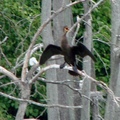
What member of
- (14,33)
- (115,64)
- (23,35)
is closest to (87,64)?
(115,64)

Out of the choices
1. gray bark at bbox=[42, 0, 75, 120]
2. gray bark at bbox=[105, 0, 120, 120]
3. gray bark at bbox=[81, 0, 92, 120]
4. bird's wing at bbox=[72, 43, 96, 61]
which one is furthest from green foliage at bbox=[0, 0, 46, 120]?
bird's wing at bbox=[72, 43, 96, 61]

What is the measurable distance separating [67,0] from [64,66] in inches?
143

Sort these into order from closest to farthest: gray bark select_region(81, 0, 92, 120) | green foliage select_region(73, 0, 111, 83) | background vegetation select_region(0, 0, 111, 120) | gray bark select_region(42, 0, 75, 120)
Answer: gray bark select_region(42, 0, 75, 120) < gray bark select_region(81, 0, 92, 120) < background vegetation select_region(0, 0, 111, 120) < green foliage select_region(73, 0, 111, 83)

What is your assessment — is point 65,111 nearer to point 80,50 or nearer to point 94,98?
point 94,98

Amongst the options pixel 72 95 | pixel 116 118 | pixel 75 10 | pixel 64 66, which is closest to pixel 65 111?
pixel 72 95

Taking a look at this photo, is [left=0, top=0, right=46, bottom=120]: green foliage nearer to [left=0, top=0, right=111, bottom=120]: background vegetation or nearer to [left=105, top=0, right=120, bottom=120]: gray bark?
[left=0, top=0, right=111, bottom=120]: background vegetation

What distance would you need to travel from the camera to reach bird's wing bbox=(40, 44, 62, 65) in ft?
29.2

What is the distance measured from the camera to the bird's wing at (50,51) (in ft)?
29.2

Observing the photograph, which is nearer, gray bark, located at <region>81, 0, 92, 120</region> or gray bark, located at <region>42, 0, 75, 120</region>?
gray bark, located at <region>42, 0, 75, 120</region>

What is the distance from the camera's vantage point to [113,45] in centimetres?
1188

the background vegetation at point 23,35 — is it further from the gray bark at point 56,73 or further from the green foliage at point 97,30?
the gray bark at point 56,73

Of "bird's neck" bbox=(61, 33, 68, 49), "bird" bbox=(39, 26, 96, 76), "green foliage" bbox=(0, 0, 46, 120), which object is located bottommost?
"bird" bbox=(39, 26, 96, 76)

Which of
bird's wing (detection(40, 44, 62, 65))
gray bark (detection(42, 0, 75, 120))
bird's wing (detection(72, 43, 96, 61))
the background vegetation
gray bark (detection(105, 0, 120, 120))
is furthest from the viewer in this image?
the background vegetation

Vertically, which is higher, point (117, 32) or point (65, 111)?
point (117, 32)
